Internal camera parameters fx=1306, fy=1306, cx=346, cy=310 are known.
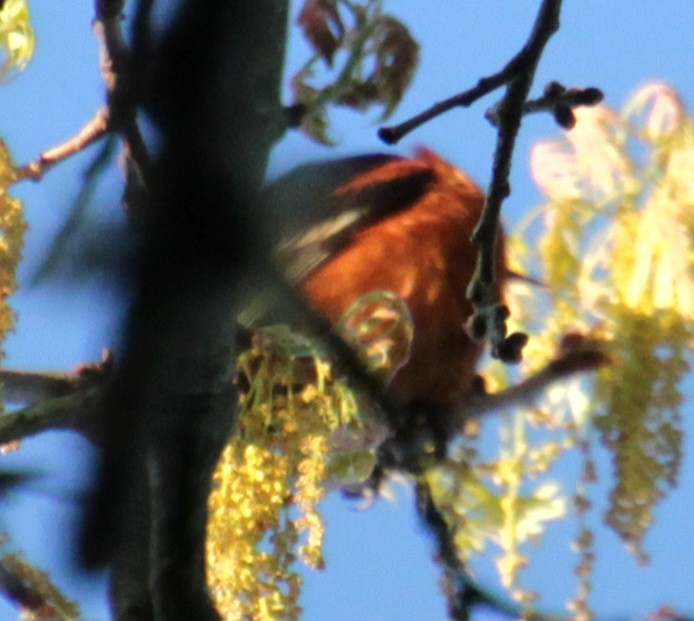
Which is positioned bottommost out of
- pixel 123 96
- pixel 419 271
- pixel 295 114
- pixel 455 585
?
pixel 419 271

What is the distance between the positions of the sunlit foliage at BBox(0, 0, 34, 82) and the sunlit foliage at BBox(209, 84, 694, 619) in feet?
0.99

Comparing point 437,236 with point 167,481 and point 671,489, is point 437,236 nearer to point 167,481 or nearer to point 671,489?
point 671,489

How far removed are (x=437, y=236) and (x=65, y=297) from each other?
4.58 ft

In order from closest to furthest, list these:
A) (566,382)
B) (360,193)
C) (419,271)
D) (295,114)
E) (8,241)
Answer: (8,241) < (295,114) < (566,382) < (419,271) < (360,193)

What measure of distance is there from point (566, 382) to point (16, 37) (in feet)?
2.34

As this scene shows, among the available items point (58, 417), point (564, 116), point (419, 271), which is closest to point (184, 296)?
point (58, 417)

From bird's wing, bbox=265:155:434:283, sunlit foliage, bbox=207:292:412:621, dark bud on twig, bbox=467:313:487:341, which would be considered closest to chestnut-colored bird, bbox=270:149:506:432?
bird's wing, bbox=265:155:434:283

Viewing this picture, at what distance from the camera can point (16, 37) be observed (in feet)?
3.54

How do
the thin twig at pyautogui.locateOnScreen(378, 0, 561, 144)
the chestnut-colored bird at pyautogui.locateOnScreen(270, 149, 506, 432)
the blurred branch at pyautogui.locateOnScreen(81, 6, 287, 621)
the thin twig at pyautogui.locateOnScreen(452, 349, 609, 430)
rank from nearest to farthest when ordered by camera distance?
the blurred branch at pyautogui.locateOnScreen(81, 6, 287, 621) → the thin twig at pyautogui.locateOnScreen(378, 0, 561, 144) → the thin twig at pyautogui.locateOnScreen(452, 349, 609, 430) → the chestnut-colored bird at pyautogui.locateOnScreen(270, 149, 506, 432)

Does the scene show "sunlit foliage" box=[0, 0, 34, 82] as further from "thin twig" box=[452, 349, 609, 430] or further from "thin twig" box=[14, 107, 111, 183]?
"thin twig" box=[452, 349, 609, 430]

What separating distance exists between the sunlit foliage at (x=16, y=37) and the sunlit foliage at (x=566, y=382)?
0.99ft

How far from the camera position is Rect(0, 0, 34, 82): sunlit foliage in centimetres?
104

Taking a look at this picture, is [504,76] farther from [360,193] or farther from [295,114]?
[360,193]

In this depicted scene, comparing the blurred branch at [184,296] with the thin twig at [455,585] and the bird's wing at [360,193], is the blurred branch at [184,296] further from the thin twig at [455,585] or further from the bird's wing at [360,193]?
the bird's wing at [360,193]
